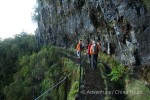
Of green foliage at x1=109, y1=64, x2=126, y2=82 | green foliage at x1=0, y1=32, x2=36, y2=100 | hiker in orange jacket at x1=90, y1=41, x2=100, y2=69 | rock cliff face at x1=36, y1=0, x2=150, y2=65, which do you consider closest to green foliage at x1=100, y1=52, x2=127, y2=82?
green foliage at x1=109, y1=64, x2=126, y2=82

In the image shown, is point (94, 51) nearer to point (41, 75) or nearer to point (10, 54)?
point (41, 75)

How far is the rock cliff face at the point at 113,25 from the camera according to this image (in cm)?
1446

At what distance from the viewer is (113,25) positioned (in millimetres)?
17766

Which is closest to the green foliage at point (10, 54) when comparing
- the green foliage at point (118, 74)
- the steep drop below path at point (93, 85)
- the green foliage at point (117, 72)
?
the green foliage at point (117, 72)

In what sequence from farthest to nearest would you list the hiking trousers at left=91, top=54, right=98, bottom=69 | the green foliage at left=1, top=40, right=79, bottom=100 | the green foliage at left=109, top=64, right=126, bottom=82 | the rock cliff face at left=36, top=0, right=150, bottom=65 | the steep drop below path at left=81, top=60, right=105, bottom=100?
the green foliage at left=1, top=40, right=79, bottom=100, the hiking trousers at left=91, top=54, right=98, bottom=69, the rock cliff face at left=36, top=0, right=150, bottom=65, the green foliage at left=109, top=64, right=126, bottom=82, the steep drop below path at left=81, top=60, right=105, bottom=100

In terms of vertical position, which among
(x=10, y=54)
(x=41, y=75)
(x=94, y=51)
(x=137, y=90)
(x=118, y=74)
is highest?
(x=10, y=54)

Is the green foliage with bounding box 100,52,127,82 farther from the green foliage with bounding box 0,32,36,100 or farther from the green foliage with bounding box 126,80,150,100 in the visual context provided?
the green foliage with bounding box 0,32,36,100

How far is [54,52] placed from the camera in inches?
1069

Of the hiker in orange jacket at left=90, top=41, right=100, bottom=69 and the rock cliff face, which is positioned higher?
the rock cliff face

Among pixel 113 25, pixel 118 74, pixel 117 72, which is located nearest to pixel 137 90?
pixel 118 74

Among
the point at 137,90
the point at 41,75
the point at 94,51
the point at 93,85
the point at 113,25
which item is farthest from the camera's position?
the point at 41,75

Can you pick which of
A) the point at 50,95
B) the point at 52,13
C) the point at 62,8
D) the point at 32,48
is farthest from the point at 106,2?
the point at 32,48

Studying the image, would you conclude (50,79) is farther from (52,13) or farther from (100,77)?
(52,13)

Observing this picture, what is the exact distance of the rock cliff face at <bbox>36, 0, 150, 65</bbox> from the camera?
1446 cm
